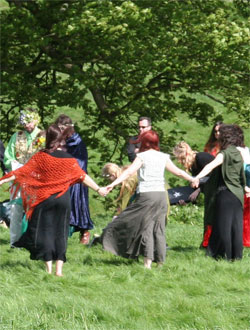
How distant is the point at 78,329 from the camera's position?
20.2 feet

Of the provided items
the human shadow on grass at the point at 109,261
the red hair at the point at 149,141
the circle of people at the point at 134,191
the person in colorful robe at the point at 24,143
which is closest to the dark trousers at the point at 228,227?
the circle of people at the point at 134,191

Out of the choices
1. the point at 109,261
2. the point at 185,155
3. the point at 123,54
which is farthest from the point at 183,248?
the point at 123,54

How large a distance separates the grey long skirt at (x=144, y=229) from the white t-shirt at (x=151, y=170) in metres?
0.09

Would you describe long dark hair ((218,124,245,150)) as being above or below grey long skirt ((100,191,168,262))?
above

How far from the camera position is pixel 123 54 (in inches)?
650

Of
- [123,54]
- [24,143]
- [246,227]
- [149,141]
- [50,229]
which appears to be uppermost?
[123,54]

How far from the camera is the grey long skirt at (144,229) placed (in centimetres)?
943

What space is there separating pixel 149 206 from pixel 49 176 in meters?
1.40

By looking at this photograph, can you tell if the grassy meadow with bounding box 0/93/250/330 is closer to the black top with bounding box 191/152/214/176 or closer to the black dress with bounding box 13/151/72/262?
the black dress with bounding box 13/151/72/262

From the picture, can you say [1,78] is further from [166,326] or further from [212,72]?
[166,326]

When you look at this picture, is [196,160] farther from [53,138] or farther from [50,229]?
[50,229]

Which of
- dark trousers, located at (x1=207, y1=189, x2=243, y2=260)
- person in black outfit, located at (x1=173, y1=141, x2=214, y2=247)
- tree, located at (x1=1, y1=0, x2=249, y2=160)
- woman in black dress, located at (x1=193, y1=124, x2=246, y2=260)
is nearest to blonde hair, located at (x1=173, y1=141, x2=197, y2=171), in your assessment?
person in black outfit, located at (x1=173, y1=141, x2=214, y2=247)

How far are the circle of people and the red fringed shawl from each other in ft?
0.04

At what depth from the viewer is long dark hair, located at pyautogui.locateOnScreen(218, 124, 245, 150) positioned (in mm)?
10102
